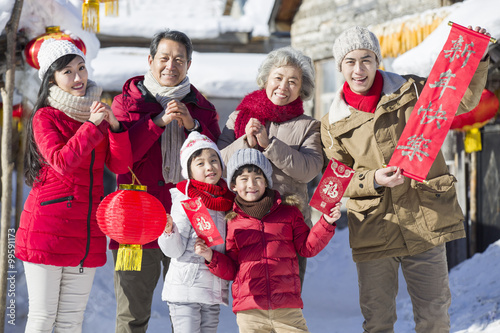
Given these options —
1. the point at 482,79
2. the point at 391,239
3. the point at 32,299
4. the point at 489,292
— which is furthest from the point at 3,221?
the point at 489,292

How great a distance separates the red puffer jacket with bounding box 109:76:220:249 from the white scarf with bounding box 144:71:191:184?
0.04 m

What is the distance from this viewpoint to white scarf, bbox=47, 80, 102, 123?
124 inches

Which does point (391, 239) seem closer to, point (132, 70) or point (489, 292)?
point (489, 292)

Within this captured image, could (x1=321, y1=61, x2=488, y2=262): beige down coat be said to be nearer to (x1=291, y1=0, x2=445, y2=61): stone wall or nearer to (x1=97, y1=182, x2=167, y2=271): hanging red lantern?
(x1=97, y1=182, x2=167, y2=271): hanging red lantern

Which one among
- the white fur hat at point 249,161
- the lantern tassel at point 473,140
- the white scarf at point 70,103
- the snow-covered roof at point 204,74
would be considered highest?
the snow-covered roof at point 204,74

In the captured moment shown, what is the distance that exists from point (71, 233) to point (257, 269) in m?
1.02

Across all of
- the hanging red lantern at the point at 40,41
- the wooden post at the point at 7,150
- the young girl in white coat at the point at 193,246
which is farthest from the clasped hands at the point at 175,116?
the hanging red lantern at the point at 40,41

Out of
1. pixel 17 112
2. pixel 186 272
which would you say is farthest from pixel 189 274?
pixel 17 112

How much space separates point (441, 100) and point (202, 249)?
1.50 metres

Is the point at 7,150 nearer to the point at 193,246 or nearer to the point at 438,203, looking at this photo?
the point at 193,246

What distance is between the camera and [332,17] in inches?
367

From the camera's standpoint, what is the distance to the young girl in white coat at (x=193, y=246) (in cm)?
310

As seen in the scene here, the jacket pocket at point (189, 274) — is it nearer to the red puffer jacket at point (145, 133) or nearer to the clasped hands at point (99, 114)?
the red puffer jacket at point (145, 133)

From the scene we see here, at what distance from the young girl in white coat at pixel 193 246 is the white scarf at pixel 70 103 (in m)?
0.58
